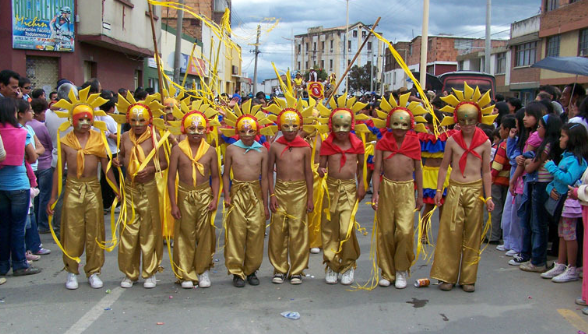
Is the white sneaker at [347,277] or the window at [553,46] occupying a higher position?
the window at [553,46]

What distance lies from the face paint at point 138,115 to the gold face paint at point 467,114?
10.5 feet

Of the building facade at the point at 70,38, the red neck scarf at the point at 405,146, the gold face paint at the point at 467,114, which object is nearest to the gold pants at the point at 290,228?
the red neck scarf at the point at 405,146

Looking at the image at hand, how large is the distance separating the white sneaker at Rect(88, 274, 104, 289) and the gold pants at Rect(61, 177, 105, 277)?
41mm

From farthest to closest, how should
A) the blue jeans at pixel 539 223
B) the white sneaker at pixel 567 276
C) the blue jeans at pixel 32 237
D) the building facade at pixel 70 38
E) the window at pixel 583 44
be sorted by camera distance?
the window at pixel 583 44
the building facade at pixel 70 38
the blue jeans at pixel 32 237
the blue jeans at pixel 539 223
the white sneaker at pixel 567 276

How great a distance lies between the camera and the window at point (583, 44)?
22.6 meters

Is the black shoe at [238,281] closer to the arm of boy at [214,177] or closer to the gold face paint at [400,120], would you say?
the arm of boy at [214,177]

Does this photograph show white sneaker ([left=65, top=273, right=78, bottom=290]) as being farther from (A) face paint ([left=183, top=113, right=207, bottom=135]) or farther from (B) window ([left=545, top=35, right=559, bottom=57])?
(B) window ([left=545, top=35, right=559, bottom=57])

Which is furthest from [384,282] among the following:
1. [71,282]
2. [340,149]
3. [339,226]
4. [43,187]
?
[43,187]

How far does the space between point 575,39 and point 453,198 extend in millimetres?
22058

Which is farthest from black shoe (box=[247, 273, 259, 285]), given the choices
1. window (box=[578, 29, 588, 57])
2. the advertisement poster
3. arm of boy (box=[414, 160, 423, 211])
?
window (box=[578, 29, 588, 57])

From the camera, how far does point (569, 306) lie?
4.93m

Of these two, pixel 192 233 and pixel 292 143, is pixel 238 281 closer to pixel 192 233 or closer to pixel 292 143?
pixel 192 233

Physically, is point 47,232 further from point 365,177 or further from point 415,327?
point 415,327

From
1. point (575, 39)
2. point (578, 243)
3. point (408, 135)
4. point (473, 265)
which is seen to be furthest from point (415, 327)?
point (575, 39)
